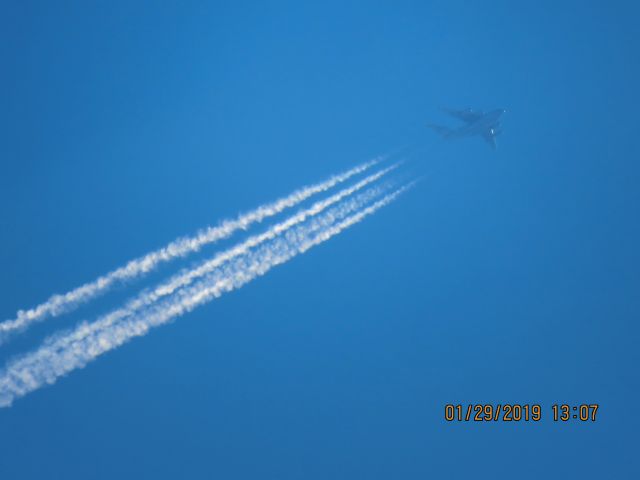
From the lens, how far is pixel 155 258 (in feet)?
74.5

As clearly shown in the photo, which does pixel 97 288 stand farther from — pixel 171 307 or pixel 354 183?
pixel 354 183

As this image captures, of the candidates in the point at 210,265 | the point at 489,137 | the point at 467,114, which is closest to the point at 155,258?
the point at 210,265

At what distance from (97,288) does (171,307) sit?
10.9 feet

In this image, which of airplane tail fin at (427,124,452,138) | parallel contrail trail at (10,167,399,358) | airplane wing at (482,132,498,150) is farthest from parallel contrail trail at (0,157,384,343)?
airplane wing at (482,132,498,150)

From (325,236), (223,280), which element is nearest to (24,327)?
(223,280)

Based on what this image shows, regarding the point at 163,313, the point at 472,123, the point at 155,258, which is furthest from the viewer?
the point at 472,123

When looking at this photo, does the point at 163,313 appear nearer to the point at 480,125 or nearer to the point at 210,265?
the point at 210,265

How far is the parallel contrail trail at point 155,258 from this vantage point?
19.0 m

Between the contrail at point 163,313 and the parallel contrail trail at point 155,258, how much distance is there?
1.71 m

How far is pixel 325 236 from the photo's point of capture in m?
25.1

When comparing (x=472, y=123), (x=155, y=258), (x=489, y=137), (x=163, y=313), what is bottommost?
(x=163, y=313)

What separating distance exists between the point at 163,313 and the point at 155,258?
3496 mm

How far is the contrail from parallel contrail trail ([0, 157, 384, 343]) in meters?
1.71

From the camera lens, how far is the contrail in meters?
16.8
